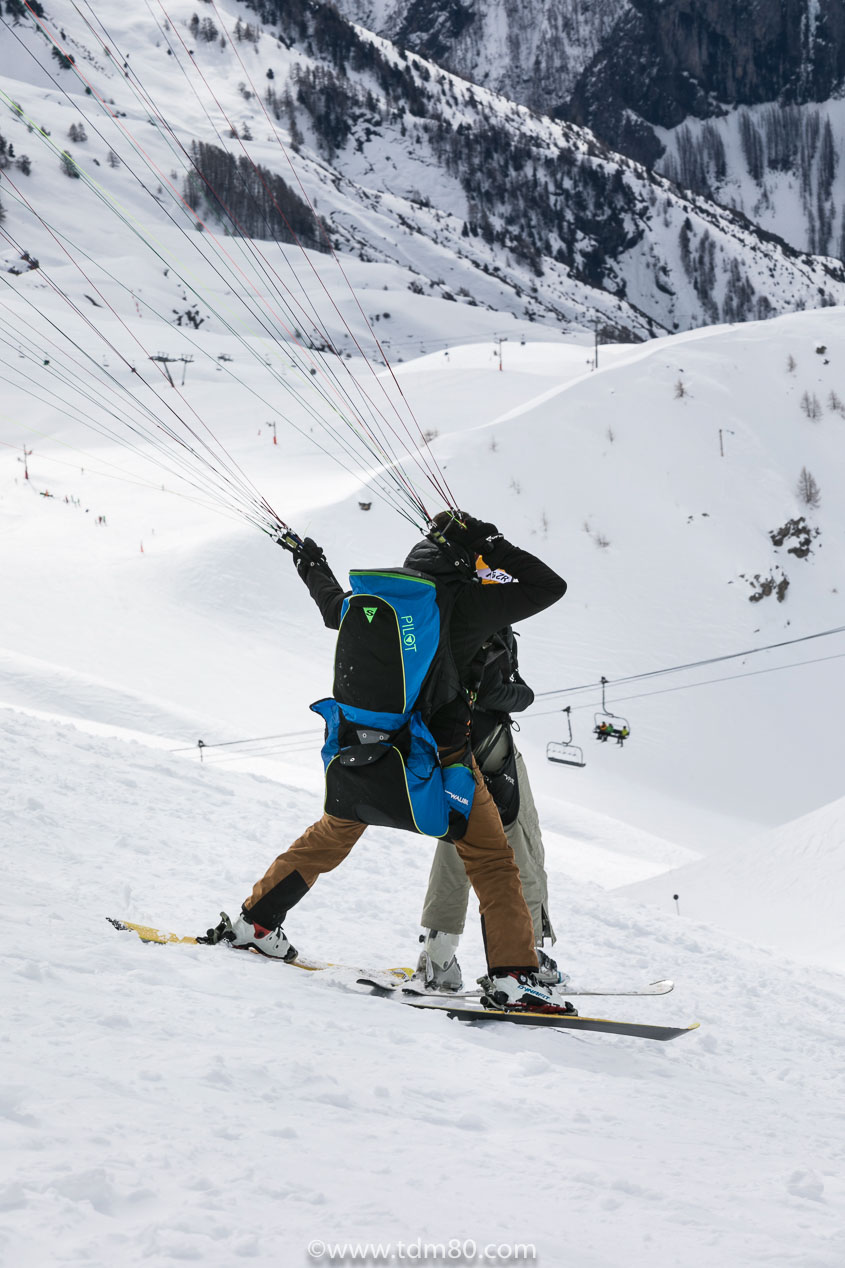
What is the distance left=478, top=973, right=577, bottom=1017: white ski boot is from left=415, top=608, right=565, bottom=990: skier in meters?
0.38

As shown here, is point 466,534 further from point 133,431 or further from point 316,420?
point 316,420

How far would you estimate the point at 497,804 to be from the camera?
13.5 ft

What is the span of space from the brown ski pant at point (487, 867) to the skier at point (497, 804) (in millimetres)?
350

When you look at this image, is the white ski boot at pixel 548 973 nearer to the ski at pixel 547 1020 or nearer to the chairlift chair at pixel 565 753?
the ski at pixel 547 1020

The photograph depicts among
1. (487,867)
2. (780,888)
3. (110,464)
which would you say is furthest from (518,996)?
(110,464)

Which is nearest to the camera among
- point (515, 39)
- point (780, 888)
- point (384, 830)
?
point (384, 830)

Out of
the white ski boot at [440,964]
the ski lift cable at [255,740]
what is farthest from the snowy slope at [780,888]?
the ski lift cable at [255,740]

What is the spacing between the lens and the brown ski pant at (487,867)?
3.56 metres

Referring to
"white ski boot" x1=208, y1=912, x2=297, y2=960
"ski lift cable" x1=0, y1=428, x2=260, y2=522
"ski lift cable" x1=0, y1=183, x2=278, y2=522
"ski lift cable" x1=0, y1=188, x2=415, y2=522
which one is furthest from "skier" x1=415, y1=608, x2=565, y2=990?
"ski lift cable" x1=0, y1=428, x2=260, y2=522

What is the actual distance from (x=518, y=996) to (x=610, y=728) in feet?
39.6

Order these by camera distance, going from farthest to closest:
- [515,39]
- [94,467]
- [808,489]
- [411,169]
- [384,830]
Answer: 1. [515,39]
2. [411,169]
3. [94,467]
4. [808,489]
5. [384,830]

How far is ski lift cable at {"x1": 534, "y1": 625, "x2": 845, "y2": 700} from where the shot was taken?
17.8m

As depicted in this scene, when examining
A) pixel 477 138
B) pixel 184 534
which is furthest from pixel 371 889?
pixel 477 138

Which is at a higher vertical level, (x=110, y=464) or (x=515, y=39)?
(x=515, y=39)
